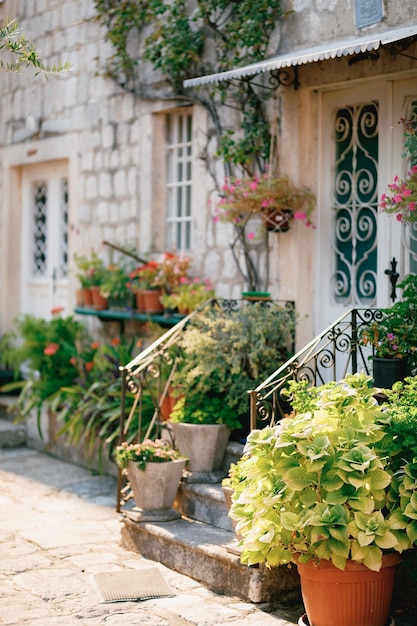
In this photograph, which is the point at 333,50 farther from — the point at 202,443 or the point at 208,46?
the point at 202,443

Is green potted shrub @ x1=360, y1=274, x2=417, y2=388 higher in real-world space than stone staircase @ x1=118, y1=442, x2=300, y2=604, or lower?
higher

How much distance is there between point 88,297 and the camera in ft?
29.2

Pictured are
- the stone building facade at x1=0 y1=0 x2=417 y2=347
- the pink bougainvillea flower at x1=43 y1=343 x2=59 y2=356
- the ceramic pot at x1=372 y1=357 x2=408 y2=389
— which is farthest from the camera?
the pink bougainvillea flower at x1=43 y1=343 x2=59 y2=356

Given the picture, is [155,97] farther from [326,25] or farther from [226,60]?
[326,25]

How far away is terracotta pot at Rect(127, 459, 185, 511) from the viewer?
5.85 m

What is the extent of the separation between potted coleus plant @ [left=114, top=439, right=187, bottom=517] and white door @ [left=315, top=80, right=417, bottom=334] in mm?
1695

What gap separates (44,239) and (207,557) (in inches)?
238

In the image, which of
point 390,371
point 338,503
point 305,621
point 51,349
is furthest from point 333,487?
point 51,349

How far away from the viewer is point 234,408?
6418mm

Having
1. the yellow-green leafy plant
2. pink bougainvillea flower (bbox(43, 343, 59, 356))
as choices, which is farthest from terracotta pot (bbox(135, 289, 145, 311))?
the yellow-green leafy plant

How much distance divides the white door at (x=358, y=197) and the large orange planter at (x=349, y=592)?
2.46 metres

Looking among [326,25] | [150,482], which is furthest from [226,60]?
[150,482]

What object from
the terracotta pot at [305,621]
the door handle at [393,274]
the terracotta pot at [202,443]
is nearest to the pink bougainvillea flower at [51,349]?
the terracotta pot at [202,443]

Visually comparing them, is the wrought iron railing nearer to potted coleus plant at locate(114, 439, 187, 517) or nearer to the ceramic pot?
potted coleus plant at locate(114, 439, 187, 517)
